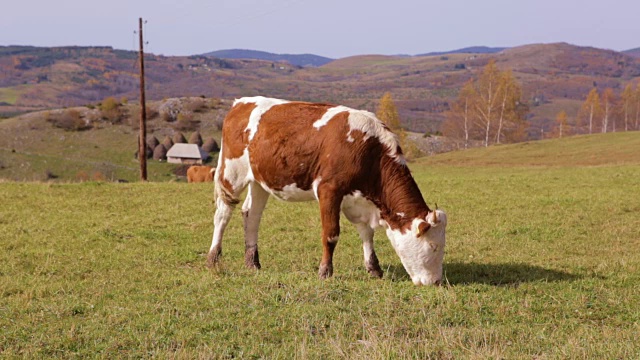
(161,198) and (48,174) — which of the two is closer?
(161,198)

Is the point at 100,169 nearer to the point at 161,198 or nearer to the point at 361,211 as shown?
the point at 161,198

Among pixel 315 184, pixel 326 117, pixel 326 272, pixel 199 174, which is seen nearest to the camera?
pixel 315 184

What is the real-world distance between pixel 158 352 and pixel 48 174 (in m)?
103

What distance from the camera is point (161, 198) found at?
23.1 meters

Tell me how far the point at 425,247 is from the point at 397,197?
35.7 inches

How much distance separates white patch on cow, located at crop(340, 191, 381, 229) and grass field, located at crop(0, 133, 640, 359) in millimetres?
886

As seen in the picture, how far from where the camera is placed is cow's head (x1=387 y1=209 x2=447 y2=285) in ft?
31.3

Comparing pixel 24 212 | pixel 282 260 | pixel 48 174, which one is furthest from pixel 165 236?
pixel 48 174

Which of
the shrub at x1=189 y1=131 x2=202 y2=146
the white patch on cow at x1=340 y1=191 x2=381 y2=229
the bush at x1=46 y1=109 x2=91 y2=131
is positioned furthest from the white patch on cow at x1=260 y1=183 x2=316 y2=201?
the bush at x1=46 y1=109 x2=91 y2=131

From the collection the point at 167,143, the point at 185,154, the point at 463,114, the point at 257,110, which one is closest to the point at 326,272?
the point at 257,110

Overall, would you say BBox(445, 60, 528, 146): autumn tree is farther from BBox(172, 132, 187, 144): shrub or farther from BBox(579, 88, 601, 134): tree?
BBox(172, 132, 187, 144): shrub

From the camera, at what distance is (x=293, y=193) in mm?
10641

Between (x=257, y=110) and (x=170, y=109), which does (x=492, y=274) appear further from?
(x=170, y=109)

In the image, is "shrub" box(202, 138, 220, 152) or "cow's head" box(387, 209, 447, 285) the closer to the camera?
"cow's head" box(387, 209, 447, 285)
